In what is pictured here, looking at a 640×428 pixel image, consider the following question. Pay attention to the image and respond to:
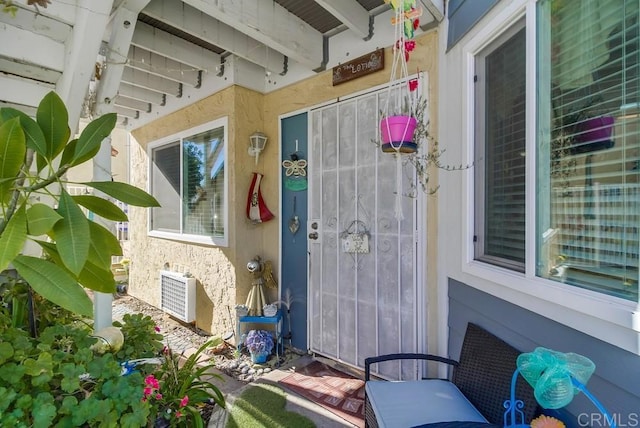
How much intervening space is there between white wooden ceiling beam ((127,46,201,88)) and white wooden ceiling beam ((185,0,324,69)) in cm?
138

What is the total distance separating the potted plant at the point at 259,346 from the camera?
299 cm

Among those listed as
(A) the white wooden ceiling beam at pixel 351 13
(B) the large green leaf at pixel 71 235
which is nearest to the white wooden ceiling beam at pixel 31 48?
(B) the large green leaf at pixel 71 235

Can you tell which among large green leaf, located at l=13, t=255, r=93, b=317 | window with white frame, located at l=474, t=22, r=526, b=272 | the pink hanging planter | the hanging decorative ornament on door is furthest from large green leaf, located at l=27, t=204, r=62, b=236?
the hanging decorative ornament on door

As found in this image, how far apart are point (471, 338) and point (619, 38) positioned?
151cm

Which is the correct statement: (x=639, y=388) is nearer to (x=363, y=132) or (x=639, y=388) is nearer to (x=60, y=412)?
(x=60, y=412)

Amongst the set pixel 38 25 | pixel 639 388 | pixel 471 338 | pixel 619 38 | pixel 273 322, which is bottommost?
pixel 273 322

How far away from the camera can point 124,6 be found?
1995mm

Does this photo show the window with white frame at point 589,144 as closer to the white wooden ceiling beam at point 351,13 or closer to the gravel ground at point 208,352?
the white wooden ceiling beam at point 351,13

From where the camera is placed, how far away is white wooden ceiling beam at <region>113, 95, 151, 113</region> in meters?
4.32

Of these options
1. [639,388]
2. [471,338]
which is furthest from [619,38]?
[471,338]

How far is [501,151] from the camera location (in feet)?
5.44

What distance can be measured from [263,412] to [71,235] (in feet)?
6.40

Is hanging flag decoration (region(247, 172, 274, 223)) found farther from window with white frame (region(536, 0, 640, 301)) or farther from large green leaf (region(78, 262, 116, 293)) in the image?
window with white frame (region(536, 0, 640, 301))

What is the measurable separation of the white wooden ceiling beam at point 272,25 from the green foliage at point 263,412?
2.89 meters
